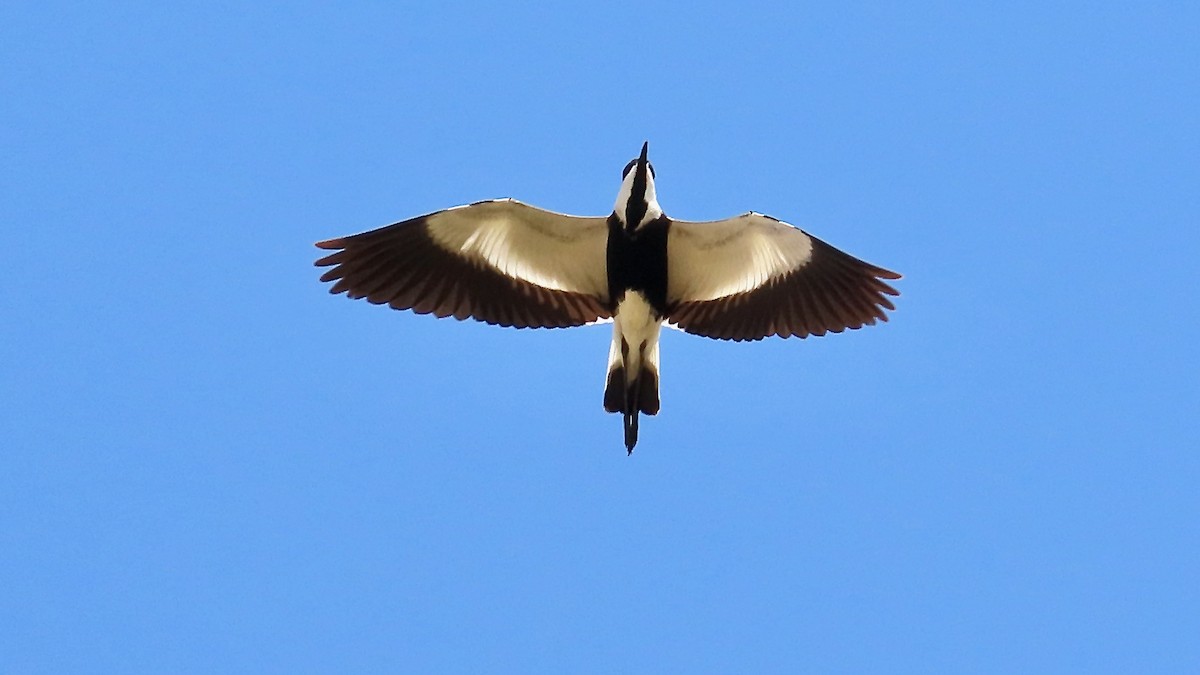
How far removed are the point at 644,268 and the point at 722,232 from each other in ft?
2.33

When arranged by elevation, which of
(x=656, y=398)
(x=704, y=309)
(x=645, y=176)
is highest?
(x=645, y=176)

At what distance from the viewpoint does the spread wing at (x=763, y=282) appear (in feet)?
40.2

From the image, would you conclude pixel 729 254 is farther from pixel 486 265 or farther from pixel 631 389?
pixel 486 265

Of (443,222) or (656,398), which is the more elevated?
(443,222)

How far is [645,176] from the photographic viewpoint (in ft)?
39.8

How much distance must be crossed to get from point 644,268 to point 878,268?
1.90 metres

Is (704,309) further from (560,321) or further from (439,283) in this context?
(439,283)

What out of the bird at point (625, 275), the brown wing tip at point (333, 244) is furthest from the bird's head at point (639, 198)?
the brown wing tip at point (333, 244)

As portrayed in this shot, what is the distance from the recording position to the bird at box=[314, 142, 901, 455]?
12.2 m

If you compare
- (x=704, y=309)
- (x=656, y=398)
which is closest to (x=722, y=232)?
(x=704, y=309)

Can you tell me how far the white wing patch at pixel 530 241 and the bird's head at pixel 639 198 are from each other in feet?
0.90

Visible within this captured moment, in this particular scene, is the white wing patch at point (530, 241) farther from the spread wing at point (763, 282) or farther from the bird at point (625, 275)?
the spread wing at point (763, 282)

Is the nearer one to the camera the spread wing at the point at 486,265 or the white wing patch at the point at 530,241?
the spread wing at the point at 486,265

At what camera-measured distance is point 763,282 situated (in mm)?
12656
